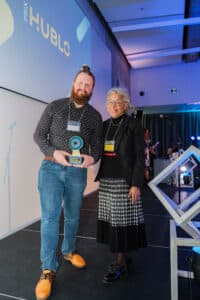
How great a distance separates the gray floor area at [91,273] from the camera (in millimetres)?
1435

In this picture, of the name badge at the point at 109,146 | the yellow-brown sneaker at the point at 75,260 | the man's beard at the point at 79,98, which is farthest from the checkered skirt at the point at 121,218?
the man's beard at the point at 79,98

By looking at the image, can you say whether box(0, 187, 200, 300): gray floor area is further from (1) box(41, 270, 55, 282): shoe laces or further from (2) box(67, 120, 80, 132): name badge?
(2) box(67, 120, 80, 132): name badge

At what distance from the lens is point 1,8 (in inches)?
88.8

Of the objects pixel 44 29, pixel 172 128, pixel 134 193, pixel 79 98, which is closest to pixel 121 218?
pixel 134 193

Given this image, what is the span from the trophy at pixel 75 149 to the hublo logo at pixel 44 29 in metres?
1.85

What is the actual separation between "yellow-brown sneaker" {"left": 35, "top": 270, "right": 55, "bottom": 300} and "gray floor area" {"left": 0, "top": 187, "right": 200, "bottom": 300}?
0.05 meters

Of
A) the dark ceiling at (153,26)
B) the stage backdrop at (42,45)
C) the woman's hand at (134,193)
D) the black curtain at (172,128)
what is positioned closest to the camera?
the woman's hand at (134,193)

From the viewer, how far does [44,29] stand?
298 cm

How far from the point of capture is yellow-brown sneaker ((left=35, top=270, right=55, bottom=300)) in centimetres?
135

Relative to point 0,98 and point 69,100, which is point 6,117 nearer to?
point 0,98

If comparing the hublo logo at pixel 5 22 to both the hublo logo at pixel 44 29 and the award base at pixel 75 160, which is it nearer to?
the hublo logo at pixel 44 29

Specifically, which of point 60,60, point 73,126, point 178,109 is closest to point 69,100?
point 73,126

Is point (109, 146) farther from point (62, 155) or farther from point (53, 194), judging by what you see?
point (53, 194)

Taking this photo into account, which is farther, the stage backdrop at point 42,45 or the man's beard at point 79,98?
the stage backdrop at point 42,45
